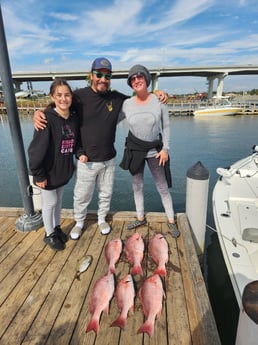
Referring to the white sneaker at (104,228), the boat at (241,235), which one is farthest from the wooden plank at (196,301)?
the white sneaker at (104,228)

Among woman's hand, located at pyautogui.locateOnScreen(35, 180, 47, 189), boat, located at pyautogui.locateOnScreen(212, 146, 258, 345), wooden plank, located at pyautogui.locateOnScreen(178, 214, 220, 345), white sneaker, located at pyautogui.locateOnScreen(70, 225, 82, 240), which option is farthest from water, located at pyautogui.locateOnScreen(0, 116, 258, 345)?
woman's hand, located at pyautogui.locateOnScreen(35, 180, 47, 189)

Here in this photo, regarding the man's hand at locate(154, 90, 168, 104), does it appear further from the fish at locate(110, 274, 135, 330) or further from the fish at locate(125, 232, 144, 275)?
the fish at locate(110, 274, 135, 330)

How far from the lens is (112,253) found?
2508mm

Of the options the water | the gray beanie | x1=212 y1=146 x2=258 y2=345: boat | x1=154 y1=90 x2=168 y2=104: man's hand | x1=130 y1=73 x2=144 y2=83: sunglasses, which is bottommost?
the water

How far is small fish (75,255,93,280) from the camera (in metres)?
2.34

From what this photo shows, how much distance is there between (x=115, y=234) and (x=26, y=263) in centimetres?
107

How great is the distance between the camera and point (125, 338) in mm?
1694

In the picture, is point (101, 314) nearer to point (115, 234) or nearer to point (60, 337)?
point (60, 337)

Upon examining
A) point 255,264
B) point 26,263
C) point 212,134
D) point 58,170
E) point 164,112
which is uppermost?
point 164,112

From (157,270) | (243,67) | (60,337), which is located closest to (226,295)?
(157,270)

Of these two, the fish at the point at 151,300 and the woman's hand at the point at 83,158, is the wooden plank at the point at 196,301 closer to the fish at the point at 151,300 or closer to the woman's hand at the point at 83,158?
the fish at the point at 151,300

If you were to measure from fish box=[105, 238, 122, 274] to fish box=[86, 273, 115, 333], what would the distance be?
0.48 feet

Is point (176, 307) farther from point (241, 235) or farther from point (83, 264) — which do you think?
point (241, 235)

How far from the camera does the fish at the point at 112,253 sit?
236cm
